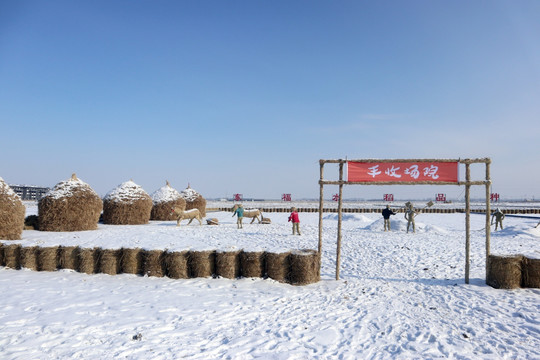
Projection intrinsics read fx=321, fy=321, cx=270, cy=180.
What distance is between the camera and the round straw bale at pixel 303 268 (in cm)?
840

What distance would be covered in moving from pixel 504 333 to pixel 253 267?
18.2 feet

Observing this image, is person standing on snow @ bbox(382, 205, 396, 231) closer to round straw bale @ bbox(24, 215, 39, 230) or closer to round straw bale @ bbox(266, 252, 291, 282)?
round straw bale @ bbox(266, 252, 291, 282)

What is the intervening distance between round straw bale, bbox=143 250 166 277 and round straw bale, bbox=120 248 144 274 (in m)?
0.25

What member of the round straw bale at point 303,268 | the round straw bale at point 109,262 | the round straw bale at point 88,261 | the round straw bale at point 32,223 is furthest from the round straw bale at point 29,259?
the round straw bale at point 32,223

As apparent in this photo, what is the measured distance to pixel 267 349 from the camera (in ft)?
16.4

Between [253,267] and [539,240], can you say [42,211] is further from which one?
[539,240]

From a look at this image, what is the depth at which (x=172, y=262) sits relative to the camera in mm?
8891

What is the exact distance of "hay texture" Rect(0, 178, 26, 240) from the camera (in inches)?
540

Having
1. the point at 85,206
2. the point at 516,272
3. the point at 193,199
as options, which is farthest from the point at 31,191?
the point at 516,272

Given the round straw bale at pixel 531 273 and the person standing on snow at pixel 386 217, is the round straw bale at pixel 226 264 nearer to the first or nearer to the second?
the round straw bale at pixel 531 273

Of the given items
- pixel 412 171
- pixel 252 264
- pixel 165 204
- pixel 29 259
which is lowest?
pixel 29 259

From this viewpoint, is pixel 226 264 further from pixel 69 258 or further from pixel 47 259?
pixel 47 259

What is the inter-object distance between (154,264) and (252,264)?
279 cm

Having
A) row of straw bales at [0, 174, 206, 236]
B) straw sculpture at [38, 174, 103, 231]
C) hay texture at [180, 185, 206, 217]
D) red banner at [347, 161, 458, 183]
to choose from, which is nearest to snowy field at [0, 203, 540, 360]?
red banner at [347, 161, 458, 183]
